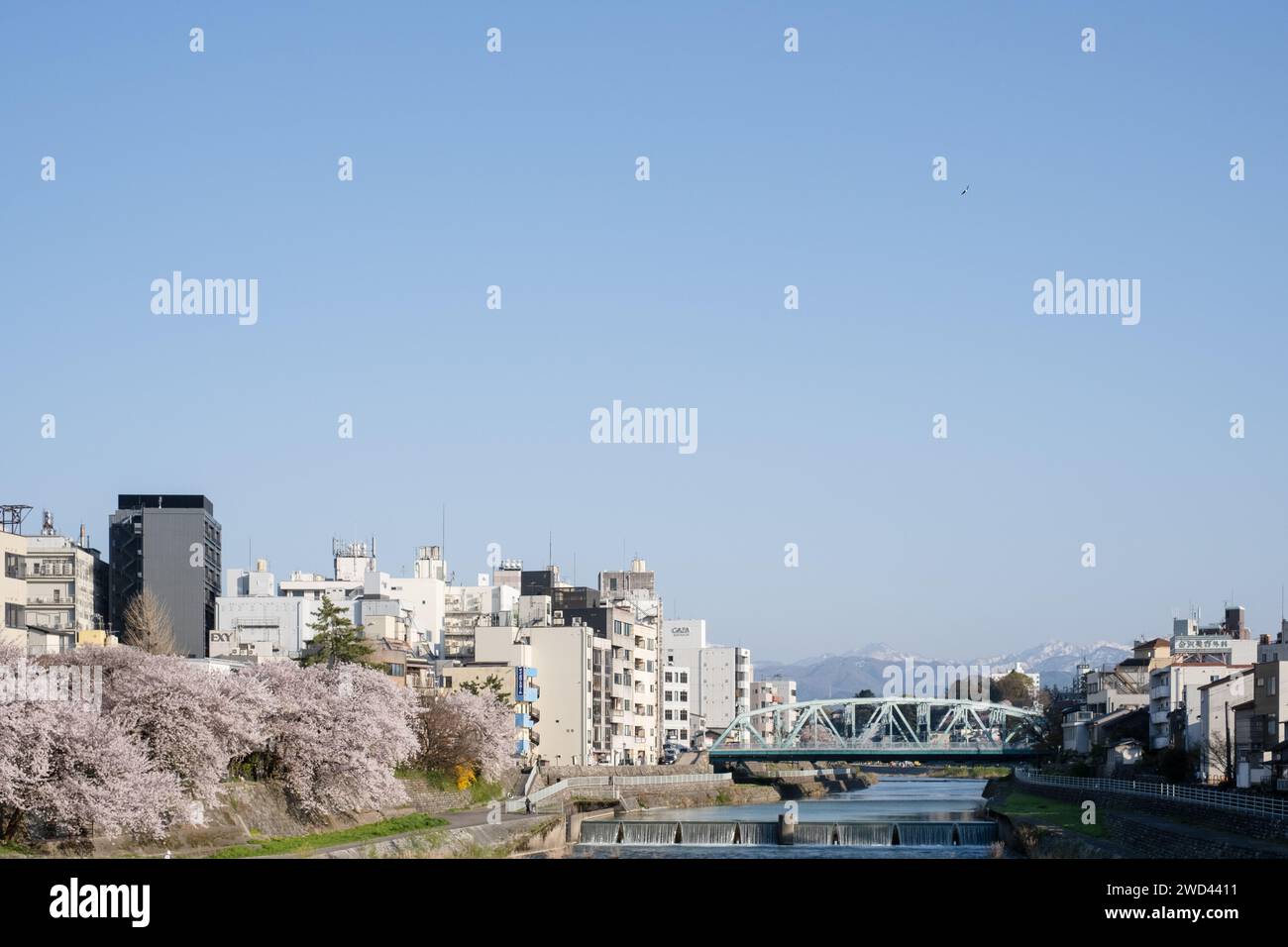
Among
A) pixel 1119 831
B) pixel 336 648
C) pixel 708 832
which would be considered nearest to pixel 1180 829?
pixel 1119 831

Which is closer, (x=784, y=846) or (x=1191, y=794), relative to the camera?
(x=1191, y=794)

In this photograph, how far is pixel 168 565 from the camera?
317ft

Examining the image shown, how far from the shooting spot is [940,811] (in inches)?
3780

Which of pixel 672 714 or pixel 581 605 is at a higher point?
pixel 581 605

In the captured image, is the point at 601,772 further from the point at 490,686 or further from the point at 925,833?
the point at 925,833

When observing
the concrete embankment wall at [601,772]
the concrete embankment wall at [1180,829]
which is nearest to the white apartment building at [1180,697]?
the concrete embankment wall at [1180,829]

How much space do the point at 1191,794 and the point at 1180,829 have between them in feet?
27.0

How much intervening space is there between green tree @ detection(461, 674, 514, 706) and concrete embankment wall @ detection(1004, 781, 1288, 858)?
3307 centimetres

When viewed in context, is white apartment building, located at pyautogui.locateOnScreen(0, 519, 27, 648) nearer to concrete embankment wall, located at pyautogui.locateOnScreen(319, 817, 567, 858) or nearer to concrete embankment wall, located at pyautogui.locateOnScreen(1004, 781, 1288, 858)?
concrete embankment wall, located at pyautogui.locateOnScreen(319, 817, 567, 858)

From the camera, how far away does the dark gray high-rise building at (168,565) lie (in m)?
95.7
